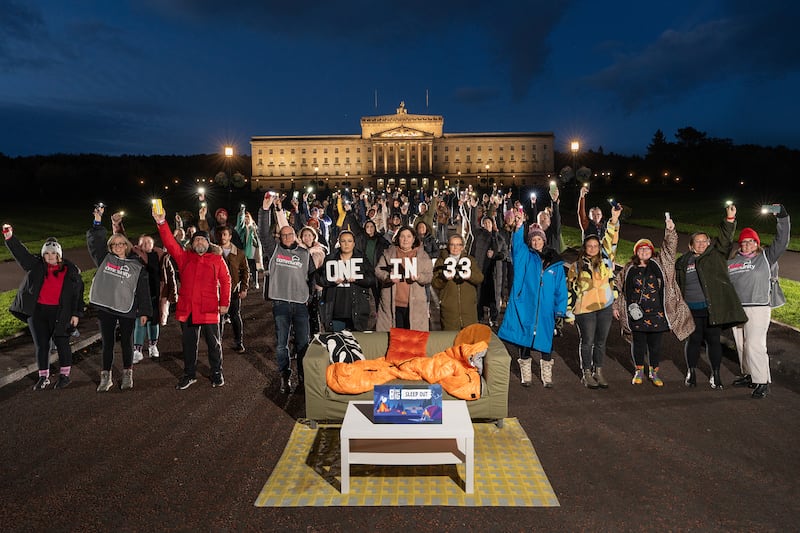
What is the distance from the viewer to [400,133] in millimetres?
123062

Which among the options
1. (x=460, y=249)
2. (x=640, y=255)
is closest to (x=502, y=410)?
(x=460, y=249)

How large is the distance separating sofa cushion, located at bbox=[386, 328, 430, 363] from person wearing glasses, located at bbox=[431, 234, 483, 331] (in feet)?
2.52

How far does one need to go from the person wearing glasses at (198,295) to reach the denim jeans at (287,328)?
27.3 inches

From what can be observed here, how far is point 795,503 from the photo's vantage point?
4.75 meters

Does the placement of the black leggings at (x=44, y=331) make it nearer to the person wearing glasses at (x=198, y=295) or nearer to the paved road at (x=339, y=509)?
the paved road at (x=339, y=509)

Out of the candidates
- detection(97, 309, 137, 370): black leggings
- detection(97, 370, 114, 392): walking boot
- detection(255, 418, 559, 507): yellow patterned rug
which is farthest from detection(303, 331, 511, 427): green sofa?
detection(97, 370, 114, 392): walking boot

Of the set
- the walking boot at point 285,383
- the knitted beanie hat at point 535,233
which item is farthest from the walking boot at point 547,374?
the walking boot at point 285,383

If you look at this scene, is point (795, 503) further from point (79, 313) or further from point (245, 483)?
point (79, 313)

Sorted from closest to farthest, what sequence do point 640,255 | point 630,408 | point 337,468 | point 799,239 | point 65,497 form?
point 65,497 → point 337,468 → point 630,408 → point 640,255 → point 799,239

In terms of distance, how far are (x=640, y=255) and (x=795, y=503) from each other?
11.5ft

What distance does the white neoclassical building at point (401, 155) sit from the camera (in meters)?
124

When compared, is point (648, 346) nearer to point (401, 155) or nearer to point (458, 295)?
point (458, 295)

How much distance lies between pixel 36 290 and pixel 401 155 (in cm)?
11991

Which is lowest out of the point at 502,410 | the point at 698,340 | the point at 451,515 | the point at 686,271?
the point at 451,515
